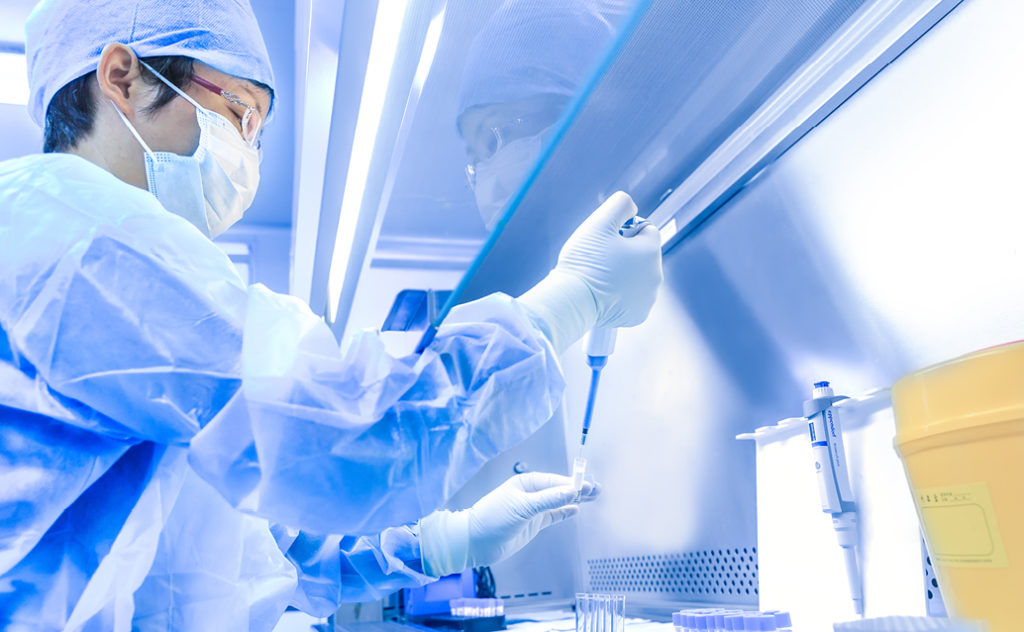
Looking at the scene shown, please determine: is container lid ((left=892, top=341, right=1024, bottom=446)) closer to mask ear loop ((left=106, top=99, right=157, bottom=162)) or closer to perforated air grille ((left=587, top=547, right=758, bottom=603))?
perforated air grille ((left=587, top=547, right=758, bottom=603))

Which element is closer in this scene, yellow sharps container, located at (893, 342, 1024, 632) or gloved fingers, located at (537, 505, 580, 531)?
yellow sharps container, located at (893, 342, 1024, 632)

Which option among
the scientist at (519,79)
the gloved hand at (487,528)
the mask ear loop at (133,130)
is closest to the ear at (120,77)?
the mask ear loop at (133,130)

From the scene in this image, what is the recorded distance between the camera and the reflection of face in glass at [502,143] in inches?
30.2

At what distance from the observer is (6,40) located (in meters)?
2.44

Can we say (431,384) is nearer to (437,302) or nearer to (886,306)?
(437,302)

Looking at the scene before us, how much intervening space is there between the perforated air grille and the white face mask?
1091mm

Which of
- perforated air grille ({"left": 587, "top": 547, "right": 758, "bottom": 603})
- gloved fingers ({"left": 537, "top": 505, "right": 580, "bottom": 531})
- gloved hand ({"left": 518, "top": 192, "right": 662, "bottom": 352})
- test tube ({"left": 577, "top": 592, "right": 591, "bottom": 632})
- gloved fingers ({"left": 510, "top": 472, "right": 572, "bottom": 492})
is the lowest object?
test tube ({"left": 577, "top": 592, "right": 591, "bottom": 632})

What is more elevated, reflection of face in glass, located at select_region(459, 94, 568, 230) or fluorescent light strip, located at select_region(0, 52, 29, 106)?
fluorescent light strip, located at select_region(0, 52, 29, 106)

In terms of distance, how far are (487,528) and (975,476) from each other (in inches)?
33.0

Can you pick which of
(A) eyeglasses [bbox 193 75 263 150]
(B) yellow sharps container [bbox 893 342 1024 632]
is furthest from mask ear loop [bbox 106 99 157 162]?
(B) yellow sharps container [bbox 893 342 1024 632]

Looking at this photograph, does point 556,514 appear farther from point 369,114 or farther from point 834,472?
point 369,114

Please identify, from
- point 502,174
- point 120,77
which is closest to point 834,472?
point 502,174

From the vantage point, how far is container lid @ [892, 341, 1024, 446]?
0.61 meters

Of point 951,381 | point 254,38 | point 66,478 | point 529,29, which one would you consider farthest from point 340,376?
point 254,38
